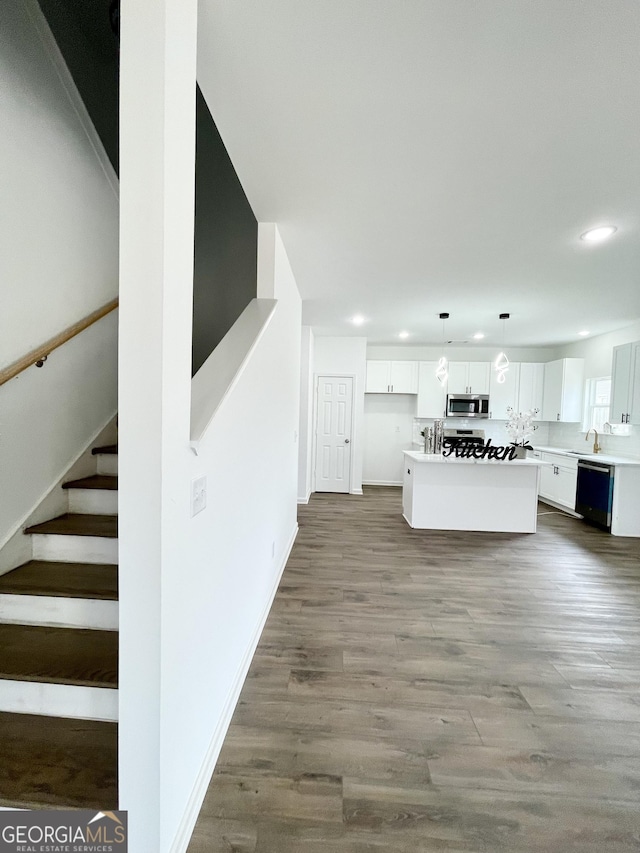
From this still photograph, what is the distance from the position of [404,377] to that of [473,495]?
306cm

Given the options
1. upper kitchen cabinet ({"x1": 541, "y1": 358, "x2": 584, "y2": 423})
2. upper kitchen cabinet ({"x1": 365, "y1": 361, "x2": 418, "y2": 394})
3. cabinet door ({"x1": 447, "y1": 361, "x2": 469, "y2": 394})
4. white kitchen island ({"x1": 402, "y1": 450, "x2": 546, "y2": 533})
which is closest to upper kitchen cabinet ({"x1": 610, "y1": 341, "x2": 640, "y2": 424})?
upper kitchen cabinet ({"x1": 541, "y1": 358, "x2": 584, "y2": 423})

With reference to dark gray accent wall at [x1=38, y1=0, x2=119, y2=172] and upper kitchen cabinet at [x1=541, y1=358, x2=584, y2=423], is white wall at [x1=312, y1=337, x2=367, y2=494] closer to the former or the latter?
upper kitchen cabinet at [x1=541, y1=358, x2=584, y2=423]

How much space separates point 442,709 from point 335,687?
525mm

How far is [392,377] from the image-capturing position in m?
7.07

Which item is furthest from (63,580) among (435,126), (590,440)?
(590,440)

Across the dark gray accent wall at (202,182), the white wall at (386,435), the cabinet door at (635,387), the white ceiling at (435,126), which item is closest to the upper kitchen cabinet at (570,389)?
the cabinet door at (635,387)

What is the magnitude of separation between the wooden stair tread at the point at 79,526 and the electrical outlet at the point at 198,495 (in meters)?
0.76

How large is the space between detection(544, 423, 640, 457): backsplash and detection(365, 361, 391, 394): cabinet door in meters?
3.12

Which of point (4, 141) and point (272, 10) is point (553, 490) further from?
point (4, 141)

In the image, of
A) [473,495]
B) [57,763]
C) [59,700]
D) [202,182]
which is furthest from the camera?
[473,495]

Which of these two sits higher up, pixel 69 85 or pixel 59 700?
pixel 69 85

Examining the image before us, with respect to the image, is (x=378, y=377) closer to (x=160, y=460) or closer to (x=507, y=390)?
(x=507, y=390)

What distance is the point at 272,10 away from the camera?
1257mm

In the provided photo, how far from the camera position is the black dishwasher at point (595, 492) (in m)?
4.70
